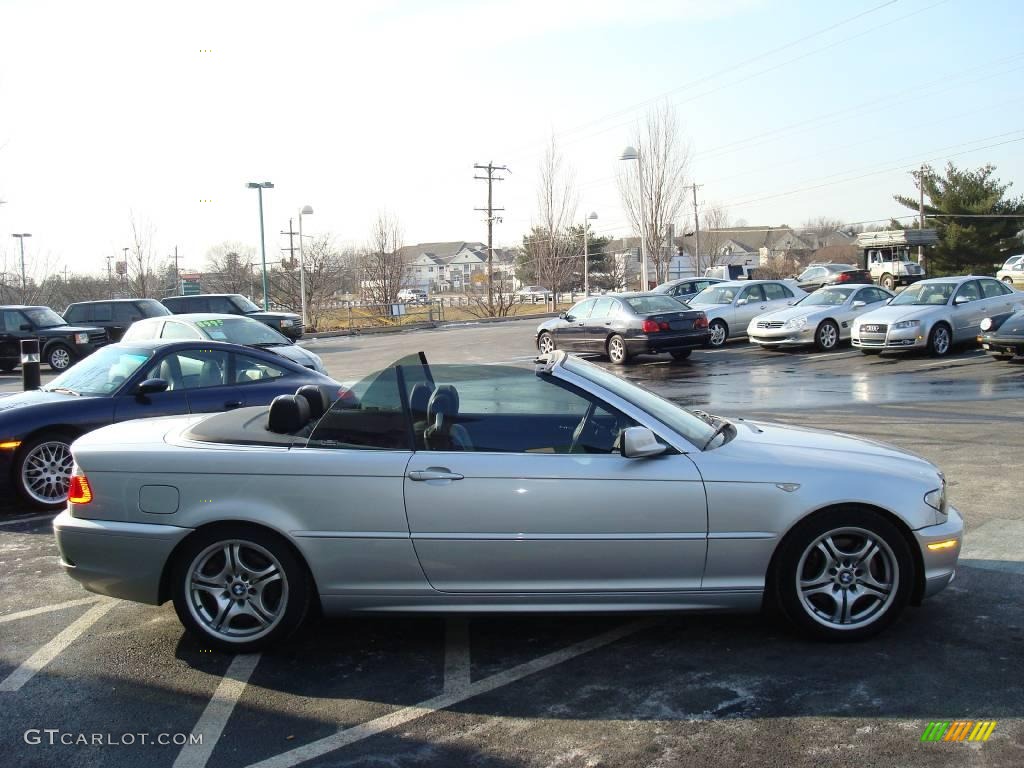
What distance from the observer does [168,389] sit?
27.0 feet

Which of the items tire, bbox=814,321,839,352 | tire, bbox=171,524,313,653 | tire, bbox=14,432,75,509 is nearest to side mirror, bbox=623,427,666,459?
tire, bbox=171,524,313,653

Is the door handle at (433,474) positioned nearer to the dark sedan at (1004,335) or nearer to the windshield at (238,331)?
the windshield at (238,331)

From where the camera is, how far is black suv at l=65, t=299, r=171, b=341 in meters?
25.6

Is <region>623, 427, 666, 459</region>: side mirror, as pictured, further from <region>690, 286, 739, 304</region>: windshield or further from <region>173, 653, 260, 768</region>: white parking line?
<region>690, 286, 739, 304</region>: windshield

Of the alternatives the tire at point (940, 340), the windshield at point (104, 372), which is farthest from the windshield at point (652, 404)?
the tire at point (940, 340)

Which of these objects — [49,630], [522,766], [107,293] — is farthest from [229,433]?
[107,293]

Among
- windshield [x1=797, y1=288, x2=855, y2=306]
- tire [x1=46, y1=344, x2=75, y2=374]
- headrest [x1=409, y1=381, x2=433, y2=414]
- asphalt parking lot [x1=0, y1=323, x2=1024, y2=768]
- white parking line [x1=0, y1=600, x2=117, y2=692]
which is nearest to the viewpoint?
asphalt parking lot [x1=0, y1=323, x2=1024, y2=768]

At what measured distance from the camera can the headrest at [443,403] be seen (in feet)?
15.4

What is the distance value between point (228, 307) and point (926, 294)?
1863 cm

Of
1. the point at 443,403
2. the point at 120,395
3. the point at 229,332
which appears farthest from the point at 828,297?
the point at 443,403

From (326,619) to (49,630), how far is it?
4.82ft

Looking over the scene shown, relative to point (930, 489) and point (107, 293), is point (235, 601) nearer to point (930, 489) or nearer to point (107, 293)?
point (930, 489)

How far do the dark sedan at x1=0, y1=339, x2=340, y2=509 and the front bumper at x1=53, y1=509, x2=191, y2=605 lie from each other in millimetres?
3312

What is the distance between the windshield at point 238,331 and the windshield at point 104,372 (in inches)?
213
